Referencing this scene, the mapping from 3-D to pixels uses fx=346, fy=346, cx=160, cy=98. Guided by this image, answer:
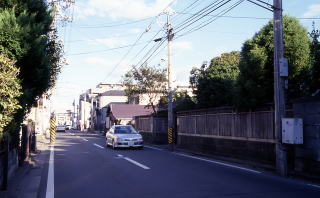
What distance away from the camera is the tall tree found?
532 inches

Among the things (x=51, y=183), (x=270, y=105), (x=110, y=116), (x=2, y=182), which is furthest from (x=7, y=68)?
(x=110, y=116)

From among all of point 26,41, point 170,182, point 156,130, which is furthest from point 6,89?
point 156,130

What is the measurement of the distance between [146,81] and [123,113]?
73.1 feet

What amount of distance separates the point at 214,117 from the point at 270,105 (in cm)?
506

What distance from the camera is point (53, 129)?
31.3 meters

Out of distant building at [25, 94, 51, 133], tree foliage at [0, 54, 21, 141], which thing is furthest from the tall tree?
distant building at [25, 94, 51, 133]

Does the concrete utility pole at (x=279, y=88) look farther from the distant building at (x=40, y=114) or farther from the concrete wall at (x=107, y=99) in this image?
the concrete wall at (x=107, y=99)

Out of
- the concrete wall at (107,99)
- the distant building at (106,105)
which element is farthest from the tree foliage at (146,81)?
the concrete wall at (107,99)

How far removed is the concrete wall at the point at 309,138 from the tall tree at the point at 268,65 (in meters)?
2.32

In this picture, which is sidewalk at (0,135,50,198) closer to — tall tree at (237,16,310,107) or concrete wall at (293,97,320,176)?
concrete wall at (293,97,320,176)

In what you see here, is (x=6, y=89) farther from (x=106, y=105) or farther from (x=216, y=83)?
(x=106, y=105)

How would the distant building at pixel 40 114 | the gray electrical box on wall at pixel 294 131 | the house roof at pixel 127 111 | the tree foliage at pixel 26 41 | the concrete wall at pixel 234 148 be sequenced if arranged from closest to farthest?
the tree foliage at pixel 26 41 < the gray electrical box on wall at pixel 294 131 < the concrete wall at pixel 234 148 < the distant building at pixel 40 114 < the house roof at pixel 127 111

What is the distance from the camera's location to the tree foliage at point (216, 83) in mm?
22644

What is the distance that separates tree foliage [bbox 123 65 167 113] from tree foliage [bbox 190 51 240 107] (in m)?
5.99
